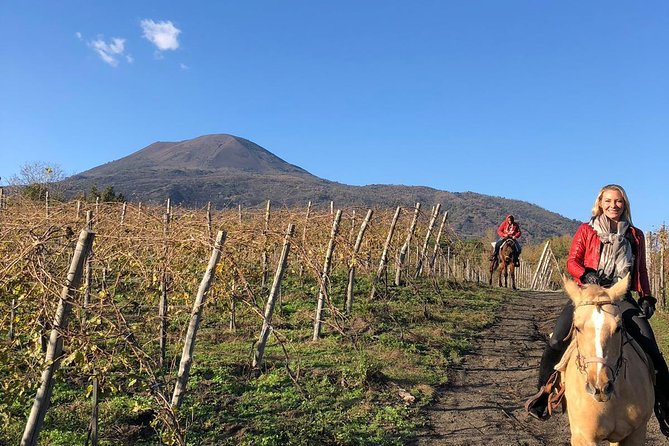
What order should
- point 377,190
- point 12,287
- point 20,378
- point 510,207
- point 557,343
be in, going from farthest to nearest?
point 377,190 → point 510,207 → point 557,343 → point 12,287 → point 20,378

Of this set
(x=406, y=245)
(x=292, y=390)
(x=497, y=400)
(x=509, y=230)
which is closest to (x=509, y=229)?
(x=509, y=230)

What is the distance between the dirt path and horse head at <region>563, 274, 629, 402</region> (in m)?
2.84

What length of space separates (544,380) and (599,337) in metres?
1.79

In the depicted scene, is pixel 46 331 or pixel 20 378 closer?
pixel 20 378

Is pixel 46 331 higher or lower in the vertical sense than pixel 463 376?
higher

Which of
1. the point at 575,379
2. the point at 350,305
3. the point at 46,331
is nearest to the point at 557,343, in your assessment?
the point at 575,379

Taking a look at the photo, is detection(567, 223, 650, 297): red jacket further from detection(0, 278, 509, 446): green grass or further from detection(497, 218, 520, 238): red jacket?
detection(497, 218, 520, 238): red jacket

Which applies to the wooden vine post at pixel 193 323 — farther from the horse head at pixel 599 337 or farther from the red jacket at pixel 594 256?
the red jacket at pixel 594 256

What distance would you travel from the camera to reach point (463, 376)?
8312 mm

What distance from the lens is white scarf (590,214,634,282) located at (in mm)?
4566

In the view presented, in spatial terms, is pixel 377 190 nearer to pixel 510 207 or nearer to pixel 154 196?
pixel 510 207

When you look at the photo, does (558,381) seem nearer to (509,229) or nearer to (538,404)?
(538,404)

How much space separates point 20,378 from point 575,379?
14.7ft

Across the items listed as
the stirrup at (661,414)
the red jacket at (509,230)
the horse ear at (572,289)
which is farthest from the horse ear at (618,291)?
the red jacket at (509,230)
